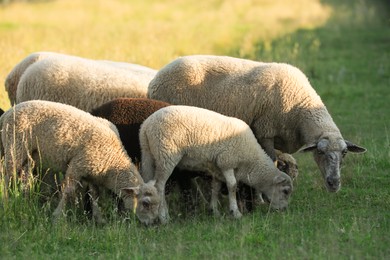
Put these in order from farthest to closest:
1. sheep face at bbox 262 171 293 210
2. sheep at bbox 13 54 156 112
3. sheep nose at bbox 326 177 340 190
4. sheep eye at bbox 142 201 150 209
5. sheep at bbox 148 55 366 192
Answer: sheep at bbox 13 54 156 112, sheep at bbox 148 55 366 192, sheep nose at bbox 326 177 340 190, sheep face at bbox 262 171 293 210, sheep eye at bbox 142 201 150 209

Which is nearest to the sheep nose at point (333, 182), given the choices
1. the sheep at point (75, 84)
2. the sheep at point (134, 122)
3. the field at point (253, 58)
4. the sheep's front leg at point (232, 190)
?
the field at point (253, 58)

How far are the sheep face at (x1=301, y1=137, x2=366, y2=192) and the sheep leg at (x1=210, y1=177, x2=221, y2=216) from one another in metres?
1.18

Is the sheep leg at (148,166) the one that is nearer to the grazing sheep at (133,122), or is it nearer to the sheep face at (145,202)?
the grazing sheep at (133,122)

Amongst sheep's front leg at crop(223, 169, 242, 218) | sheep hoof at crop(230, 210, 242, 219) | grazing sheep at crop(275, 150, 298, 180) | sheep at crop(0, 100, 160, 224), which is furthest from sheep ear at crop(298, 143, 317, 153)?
sheep at crop(0, 100, 160, 224)

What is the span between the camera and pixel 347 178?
35.1 feet

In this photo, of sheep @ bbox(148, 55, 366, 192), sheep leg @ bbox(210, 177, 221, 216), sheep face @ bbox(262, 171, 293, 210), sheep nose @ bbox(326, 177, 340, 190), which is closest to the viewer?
sheep leg @ bbox(210, 177, 221, 216)

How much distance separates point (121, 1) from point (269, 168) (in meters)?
33.0

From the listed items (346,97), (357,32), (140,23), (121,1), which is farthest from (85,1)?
(346,97)

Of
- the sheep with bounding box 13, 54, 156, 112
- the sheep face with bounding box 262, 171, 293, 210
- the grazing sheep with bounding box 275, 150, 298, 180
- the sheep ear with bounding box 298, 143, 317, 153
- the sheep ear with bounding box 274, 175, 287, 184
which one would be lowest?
the grazing sheep with bounding box 275, 150, 298, 180

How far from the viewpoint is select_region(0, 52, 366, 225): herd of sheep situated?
8.73m

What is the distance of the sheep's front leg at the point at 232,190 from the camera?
356 inches

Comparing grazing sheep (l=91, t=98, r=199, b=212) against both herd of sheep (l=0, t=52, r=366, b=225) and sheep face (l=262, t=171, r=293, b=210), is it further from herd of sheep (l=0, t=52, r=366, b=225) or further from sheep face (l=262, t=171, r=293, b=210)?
sheep face (l=262, t=171, r=293, b=210)

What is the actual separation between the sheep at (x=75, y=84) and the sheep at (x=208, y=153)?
8.26 feet

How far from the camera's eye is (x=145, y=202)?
28.2 feet
